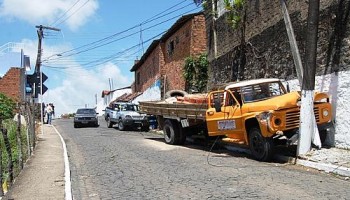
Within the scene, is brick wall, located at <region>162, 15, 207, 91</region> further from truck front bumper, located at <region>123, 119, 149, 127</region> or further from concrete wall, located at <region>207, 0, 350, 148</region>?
truck front bumper, located at <region>123, 119, 149, 127</region>

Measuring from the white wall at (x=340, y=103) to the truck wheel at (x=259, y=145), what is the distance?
225 centimetres

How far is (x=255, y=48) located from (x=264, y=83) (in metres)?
5.25

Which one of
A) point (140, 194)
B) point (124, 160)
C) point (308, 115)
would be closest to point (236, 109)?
point (308, 115)

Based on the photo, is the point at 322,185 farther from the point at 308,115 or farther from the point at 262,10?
the point at 262,10

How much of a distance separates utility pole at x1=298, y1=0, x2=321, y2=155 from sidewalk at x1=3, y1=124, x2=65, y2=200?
243 inches

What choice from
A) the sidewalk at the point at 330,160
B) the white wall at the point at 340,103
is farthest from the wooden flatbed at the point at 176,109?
the sidewalk at the point at 330,160

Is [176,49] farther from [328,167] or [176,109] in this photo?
[328,167]

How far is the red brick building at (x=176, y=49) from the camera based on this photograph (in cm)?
2855

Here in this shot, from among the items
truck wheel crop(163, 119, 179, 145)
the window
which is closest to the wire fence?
truck wheel crop(163, 119, 179, 145)

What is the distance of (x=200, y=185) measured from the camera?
9.20 meters

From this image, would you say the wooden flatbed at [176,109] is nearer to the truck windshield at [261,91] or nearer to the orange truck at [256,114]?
the orange truck at [256,114]

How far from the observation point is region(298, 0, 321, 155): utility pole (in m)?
12.3

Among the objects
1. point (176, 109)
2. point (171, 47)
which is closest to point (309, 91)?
point (176, 109)

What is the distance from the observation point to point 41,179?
10695 mm
